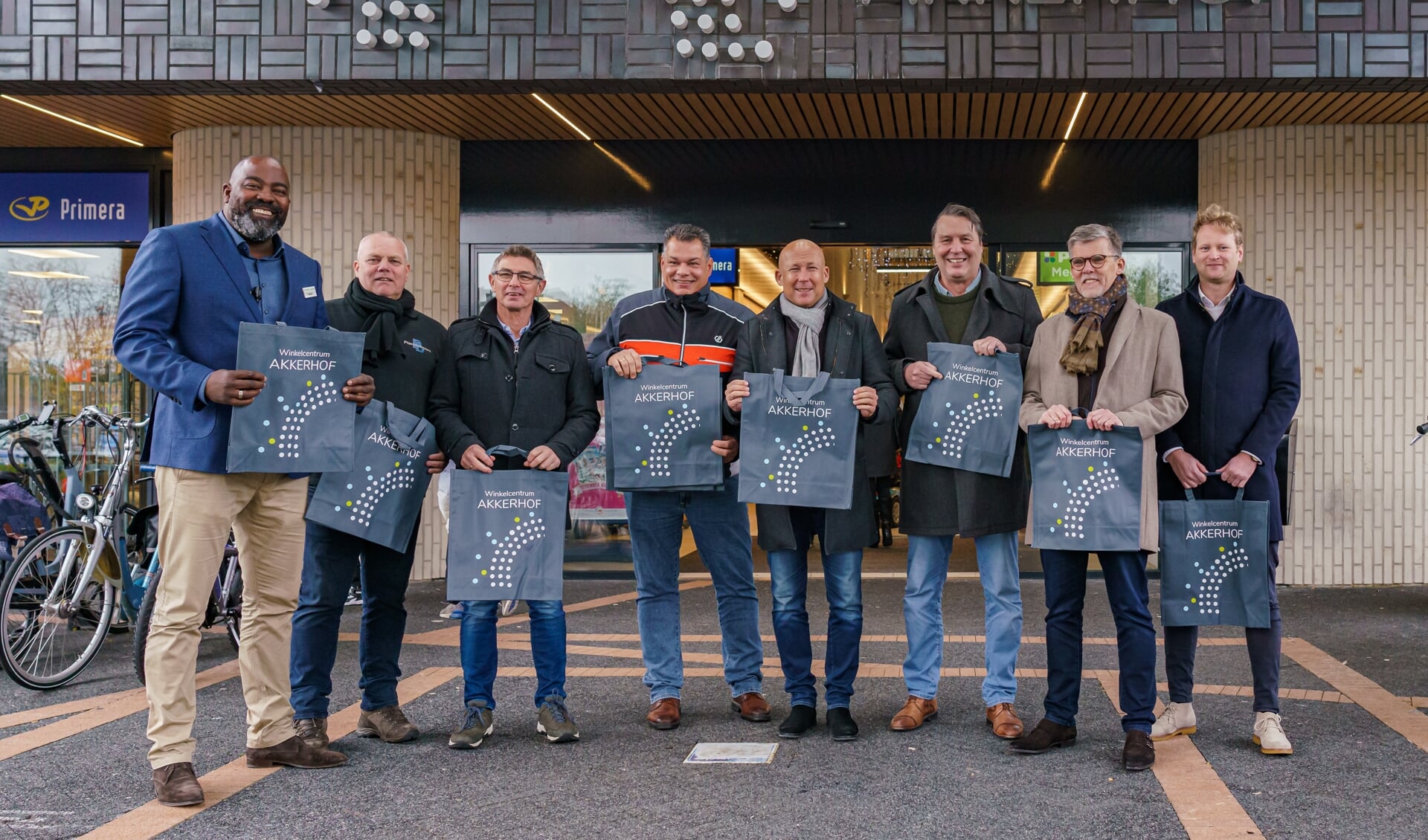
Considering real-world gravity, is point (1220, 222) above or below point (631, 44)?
below

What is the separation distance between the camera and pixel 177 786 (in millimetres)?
3730

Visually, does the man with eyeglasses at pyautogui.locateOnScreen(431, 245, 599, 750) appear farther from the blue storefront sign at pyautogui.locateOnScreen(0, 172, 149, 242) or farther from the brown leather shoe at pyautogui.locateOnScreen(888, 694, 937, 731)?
the blue storefront sign at pyautogui.locateOnScreen(0, 172, 149, 242)

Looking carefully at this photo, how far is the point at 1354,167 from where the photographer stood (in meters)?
8.64

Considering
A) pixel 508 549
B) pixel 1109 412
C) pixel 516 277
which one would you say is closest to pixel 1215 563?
pixel 1109 412

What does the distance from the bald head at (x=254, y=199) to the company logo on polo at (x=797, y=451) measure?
6.54ft

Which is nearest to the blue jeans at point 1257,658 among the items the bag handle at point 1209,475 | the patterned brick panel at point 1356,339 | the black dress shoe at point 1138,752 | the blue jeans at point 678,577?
the bag handle at point 1209,475

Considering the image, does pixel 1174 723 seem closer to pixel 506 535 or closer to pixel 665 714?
pixel 665 714

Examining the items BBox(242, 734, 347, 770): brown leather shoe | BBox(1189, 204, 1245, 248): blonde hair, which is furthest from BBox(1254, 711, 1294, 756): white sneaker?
BBox(242, 734, 347, 770): brown leather shoe

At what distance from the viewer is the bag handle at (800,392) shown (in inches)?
172

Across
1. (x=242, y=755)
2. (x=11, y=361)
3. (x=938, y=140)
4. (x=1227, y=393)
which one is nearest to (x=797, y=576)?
(x=1227, y=393)

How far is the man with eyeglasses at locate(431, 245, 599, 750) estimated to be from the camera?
4488 mm

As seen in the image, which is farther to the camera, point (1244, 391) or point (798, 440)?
point (798, 440)

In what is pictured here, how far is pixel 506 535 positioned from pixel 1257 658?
113 inches

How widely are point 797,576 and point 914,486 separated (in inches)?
23.2
